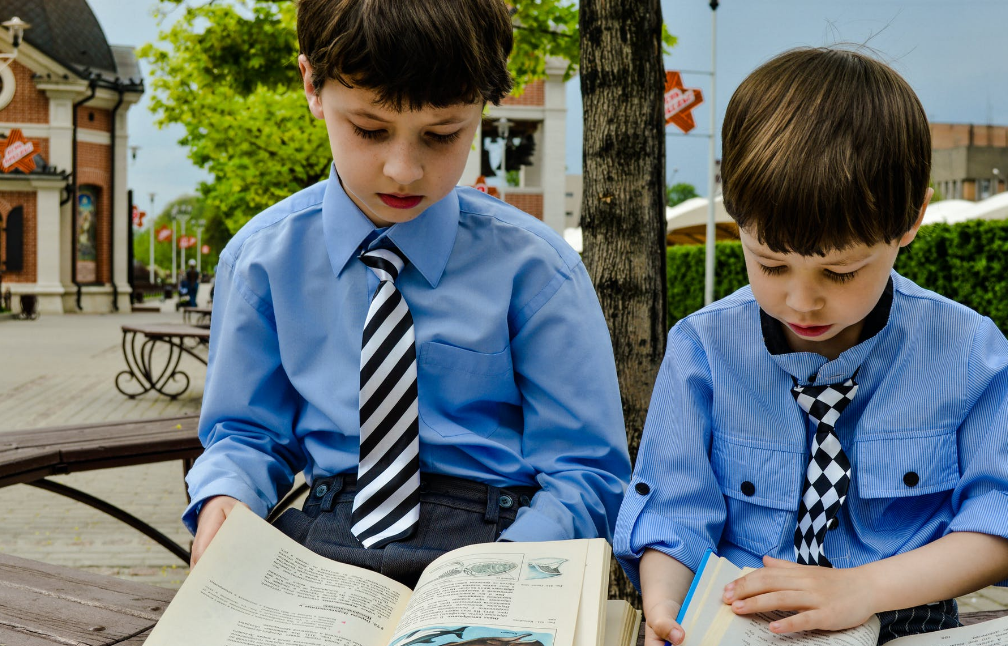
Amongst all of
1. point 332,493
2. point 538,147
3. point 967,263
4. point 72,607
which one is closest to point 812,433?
point 332,493

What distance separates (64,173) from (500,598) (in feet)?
107

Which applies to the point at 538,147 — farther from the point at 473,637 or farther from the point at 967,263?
the point at 473,637

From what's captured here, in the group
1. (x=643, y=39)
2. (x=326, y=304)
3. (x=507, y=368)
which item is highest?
(x=643, y=39)

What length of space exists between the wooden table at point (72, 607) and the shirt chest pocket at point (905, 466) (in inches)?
42.9

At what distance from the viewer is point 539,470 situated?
1.71 meters

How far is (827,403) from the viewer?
4.59 ft

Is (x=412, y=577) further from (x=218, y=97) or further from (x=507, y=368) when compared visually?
(x=218, y=97)

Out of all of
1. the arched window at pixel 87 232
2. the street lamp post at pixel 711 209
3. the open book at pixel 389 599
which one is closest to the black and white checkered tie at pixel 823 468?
the open book at pixel 389 599

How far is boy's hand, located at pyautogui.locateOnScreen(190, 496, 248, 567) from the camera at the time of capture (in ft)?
4.84

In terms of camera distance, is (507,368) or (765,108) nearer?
(765,108)

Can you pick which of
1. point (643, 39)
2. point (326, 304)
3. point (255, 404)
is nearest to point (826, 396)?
point (326, 304)

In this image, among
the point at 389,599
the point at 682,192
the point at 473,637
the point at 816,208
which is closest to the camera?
the point at 473,637

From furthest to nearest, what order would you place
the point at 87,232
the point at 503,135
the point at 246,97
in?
the point at 87,232 < the point at 503,135 < the point at 246,97

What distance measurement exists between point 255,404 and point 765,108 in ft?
3.37
